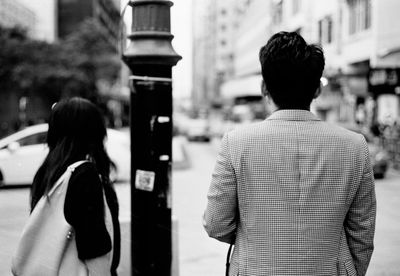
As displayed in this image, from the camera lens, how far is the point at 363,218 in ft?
7.96

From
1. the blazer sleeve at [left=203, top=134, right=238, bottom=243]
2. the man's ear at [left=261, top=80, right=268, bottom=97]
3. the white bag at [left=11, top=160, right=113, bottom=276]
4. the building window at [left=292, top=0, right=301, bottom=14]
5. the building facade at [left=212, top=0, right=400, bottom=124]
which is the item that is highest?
the building window at [left=292, top=0, right=301, bottom=14]

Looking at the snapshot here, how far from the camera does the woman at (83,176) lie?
2.86 meters

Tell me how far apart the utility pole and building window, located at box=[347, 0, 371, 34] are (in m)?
27.8

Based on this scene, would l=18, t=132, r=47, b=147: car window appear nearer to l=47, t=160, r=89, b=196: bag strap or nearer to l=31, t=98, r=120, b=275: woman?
l=31, t=98, r=120, b=275: woman

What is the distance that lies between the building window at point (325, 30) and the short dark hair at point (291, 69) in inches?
1409

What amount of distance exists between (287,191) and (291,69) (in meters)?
0.47

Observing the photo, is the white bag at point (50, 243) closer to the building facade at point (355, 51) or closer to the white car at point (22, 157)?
the white car at point (22, 157)

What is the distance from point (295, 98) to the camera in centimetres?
241

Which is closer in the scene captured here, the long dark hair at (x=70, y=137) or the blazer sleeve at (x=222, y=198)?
the blazer sleeve at (x=222, y=198)

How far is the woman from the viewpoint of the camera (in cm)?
286

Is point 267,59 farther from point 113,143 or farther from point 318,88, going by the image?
point 113,143

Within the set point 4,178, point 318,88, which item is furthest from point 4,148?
point 318,88

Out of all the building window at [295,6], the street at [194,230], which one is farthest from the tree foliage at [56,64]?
the street at [194,230]

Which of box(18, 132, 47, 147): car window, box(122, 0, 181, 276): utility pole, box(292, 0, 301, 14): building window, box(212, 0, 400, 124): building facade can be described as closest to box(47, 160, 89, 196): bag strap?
box(122, 0, 181, 276): utility pole
